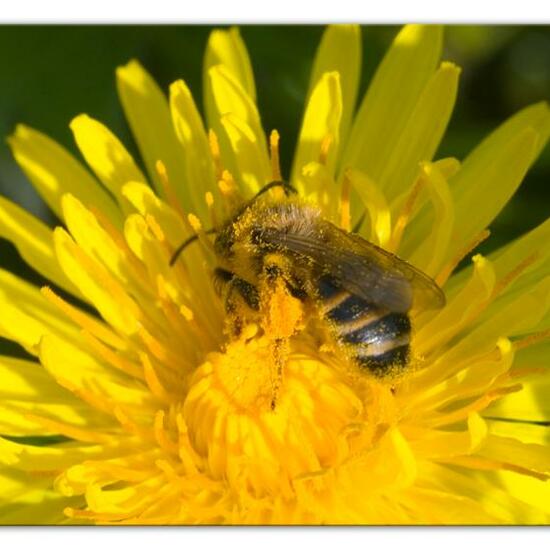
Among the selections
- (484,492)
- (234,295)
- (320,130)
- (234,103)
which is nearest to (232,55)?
(234,103)

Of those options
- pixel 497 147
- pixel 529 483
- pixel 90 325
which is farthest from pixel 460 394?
pixel 90 325

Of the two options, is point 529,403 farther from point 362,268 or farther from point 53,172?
point 53,172

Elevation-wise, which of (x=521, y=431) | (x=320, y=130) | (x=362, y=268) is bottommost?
(x=521, y=431)

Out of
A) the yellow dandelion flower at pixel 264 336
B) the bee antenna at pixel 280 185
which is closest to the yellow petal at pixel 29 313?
the yellow dandelion flower at pixel 264 336

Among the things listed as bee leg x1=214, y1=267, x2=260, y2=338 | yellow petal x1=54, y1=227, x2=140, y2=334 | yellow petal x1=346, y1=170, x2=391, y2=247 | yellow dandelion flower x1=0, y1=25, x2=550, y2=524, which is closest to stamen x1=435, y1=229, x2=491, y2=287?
yellow dandelion flower x1=0, y1=25, x2=550, y2=524

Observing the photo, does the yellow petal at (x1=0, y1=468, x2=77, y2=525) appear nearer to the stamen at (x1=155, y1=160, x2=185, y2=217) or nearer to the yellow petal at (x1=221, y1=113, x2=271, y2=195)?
the stamen at (x1=155, y1=160, x2=185, y2=217)

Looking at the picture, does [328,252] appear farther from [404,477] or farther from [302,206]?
[404,477]
